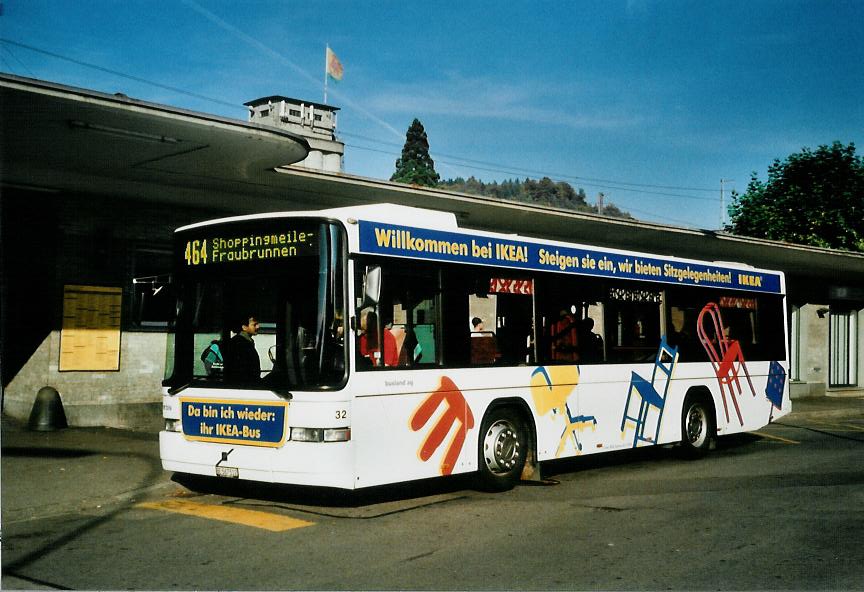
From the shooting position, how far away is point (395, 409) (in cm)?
930

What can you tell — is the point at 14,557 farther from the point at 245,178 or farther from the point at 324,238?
the point at 245,178

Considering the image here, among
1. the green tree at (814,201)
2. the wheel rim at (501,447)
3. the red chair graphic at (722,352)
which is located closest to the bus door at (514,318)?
the wheel rim at (501,447)

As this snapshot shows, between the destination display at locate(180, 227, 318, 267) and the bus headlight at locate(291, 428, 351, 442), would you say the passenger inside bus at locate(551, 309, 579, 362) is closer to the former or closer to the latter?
the bus headlight at locate(291, 428, 351, 442)

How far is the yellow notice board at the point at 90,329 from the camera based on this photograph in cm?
1535

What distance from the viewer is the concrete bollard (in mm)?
14617

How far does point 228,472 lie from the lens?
9.27 metres

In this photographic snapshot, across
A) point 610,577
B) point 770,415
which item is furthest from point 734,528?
point 770,415

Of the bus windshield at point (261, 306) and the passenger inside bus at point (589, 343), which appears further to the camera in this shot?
the passenger inside bus at point (589, 343)

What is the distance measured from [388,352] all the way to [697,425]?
685 centimetres

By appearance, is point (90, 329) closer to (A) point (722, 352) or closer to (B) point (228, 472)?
(B) point (228, 472)

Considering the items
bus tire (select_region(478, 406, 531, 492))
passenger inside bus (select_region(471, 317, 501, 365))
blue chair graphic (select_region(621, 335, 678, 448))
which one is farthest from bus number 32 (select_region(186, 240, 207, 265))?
blue chair graphic (select_region(621, 335, 678, 448))

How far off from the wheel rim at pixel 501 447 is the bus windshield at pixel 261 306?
241 cm

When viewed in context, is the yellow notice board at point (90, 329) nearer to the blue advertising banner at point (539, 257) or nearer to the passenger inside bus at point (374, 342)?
the blue advertising banner at point (539, 257)

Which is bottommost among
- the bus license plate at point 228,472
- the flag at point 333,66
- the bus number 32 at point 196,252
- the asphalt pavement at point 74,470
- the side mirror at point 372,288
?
the asphalt pavement at point 74,470
